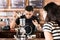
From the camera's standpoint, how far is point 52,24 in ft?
6.51

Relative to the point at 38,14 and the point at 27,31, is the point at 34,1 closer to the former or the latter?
the point at 38,14

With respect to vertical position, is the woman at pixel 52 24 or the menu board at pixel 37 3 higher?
the menu board at pixel 37 3

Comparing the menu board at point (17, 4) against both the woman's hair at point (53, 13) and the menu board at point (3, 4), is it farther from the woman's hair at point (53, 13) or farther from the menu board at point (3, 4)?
the woman's hair at point (53, 13)

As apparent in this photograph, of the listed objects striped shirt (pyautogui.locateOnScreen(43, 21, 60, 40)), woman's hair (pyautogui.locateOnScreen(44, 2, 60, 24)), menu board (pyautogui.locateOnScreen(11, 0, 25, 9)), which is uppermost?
menu board (pyautogui.locateOnScreen(11, 0, 25, 9))

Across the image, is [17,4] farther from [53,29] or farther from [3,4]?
[53,29]

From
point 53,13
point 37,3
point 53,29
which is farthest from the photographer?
point 37,3

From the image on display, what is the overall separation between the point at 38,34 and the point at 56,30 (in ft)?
3.79

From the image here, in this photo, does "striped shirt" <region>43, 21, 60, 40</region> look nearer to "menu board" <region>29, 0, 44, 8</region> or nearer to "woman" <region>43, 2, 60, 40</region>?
"woman" <region>43, 2, 60, 40</region>

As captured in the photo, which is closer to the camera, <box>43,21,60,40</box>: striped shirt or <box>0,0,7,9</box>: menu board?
<box>43,21,60,40</box>: striped shirt

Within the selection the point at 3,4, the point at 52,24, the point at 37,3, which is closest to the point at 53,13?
the point at 52,24

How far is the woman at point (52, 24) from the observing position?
1955 millimetres

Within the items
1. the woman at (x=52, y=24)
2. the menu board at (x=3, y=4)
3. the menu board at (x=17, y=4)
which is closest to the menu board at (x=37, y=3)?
the menu board at (x=17, y=4)

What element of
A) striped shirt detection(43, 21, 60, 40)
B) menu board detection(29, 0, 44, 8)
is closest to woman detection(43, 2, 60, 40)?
striped shirt detection(43, 21, 60, 40)

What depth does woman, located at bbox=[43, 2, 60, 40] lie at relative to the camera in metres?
1.96
